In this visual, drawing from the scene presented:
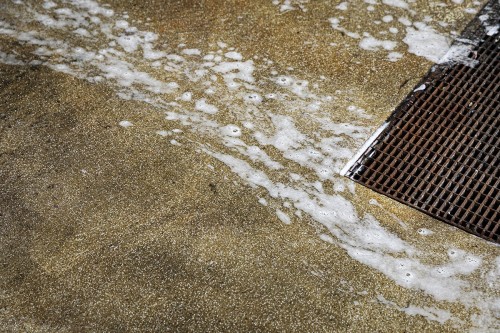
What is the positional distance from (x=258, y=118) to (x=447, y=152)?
989mm

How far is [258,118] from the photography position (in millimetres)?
2959

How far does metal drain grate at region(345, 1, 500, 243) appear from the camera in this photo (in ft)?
8.48

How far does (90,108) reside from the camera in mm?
3002

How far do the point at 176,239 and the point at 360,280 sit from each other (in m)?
0.82

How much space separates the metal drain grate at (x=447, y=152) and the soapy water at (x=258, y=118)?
0.46ft

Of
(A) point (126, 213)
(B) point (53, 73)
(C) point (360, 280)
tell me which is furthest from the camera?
(B) point (53, 73)

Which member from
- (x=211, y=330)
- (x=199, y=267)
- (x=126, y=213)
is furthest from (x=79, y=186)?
(x=211, y=330)

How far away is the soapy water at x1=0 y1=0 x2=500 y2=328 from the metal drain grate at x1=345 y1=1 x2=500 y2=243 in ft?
0.46

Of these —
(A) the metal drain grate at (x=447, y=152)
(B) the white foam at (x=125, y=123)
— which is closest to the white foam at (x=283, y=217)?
(A) the metal drain grate at (x=447, y=152)

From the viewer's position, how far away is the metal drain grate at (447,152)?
102 inches

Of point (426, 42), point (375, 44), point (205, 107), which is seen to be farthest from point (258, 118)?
point (426, 42)

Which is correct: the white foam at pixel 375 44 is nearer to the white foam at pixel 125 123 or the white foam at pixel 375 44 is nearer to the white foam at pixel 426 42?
the white foam at pixel 426 42

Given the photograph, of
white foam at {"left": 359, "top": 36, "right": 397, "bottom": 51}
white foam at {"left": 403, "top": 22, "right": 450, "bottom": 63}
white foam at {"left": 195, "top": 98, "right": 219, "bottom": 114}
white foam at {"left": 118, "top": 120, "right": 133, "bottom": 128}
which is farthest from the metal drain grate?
white foam at {"left": 118, "top": 120, "right": 133, "bottom": 128}

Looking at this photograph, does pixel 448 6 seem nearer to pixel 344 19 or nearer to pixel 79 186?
pixel 344 19
